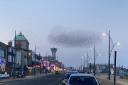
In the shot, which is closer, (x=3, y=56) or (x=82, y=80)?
(x=82, y=80)

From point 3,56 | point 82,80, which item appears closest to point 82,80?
point 82,80

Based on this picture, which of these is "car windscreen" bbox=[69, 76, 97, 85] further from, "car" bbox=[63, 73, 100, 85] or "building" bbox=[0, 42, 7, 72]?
"building" bbox=[0, 42, 7, 72]

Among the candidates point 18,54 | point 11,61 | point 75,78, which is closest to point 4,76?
point 11,61

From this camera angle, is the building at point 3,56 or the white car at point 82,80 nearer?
the white car at point 82,80

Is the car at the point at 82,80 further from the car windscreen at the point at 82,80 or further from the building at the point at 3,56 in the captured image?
the building at the point at 3,56

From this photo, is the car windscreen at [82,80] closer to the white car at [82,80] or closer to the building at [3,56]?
the white car at [82,80]

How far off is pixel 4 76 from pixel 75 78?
9080 cm

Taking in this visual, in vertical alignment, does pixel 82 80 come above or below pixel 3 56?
above

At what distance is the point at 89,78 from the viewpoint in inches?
1037

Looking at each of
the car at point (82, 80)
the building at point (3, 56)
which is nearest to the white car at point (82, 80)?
the car at point (82, 80)

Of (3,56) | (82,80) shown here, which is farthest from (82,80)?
(3,56)

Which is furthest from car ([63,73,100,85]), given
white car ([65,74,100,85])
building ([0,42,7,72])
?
building ([0,42,7,72])

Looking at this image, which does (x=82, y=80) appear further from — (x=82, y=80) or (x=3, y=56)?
(x=3, y=56)

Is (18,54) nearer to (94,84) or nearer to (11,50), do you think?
(11,50)
